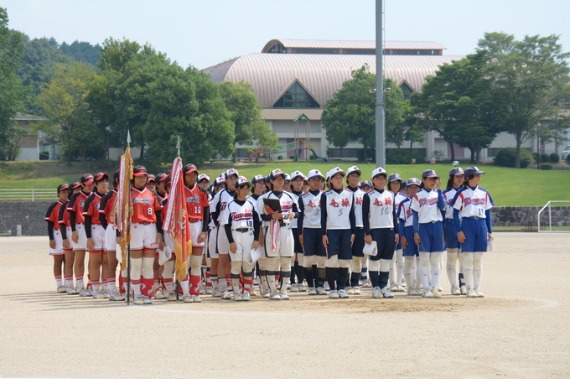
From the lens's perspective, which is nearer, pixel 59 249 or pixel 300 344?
pixel 300 344

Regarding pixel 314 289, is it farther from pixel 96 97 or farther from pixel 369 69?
pixel 369 69

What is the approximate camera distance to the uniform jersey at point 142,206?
1648 cm

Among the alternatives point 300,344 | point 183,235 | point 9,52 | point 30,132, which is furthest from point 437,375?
point 30,132

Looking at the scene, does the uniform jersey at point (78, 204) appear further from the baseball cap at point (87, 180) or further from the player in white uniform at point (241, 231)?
the player in white uniform at point (241, 231)

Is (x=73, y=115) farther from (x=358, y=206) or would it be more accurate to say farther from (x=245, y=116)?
(x=358, y=206)

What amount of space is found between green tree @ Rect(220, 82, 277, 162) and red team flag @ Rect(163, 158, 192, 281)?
6817cm

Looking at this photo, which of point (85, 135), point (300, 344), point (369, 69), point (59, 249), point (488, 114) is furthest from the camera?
point (369, 69)

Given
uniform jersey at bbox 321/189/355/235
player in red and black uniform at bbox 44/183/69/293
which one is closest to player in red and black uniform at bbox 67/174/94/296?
player in red and black uniform at bbox 44/183/69/293

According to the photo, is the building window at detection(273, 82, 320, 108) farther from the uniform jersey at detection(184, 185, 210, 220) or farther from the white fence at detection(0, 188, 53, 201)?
the uniform jersey at detection(184, 185, 210, 220)

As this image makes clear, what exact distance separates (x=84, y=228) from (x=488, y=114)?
72.8 m

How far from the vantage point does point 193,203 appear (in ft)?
55.7

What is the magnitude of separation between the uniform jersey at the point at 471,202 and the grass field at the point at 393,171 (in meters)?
46.6

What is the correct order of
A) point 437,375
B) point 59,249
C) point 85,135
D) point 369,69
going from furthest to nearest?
point 369,69 → point 85,135 → point 59,249 → point 437,375

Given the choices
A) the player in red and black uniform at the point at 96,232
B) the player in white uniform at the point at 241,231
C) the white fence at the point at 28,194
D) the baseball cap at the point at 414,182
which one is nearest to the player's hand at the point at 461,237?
the baseball cap at the point at 414,182
